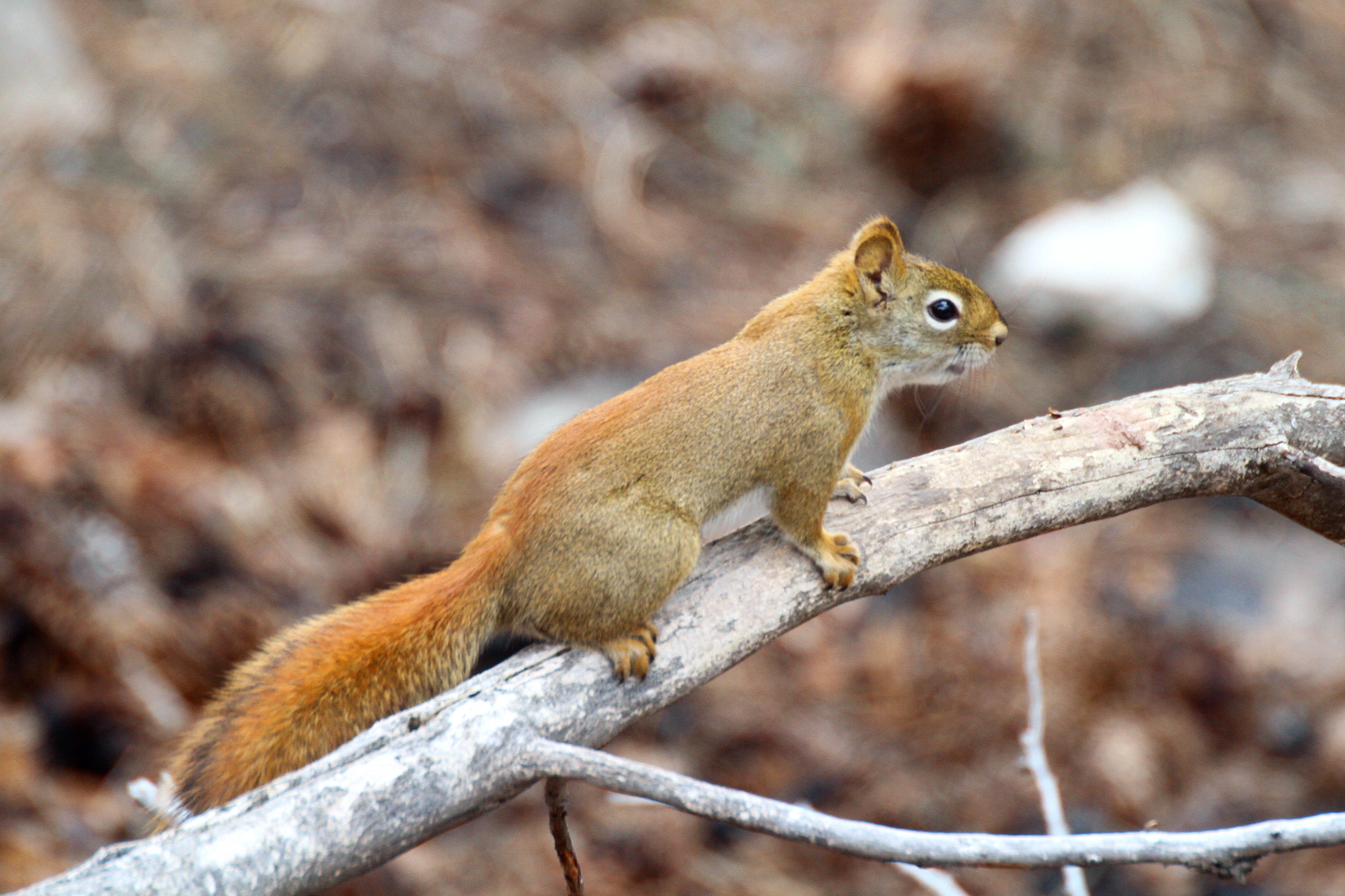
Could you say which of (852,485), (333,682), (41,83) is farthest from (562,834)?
(41,83)

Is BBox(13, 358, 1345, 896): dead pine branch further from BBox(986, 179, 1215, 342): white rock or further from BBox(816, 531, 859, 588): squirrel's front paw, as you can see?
BBox(986, 179, 1215, 342): white rock

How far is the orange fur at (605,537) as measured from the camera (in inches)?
60.6

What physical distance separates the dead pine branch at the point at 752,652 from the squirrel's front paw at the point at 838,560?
2cm

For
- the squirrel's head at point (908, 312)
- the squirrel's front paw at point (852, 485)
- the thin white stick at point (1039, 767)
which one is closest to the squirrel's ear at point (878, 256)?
the squirrel's head at point (908, 312)

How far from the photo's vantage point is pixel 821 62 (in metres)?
4.79

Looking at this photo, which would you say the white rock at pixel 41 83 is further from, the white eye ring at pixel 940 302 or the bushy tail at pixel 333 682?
the white eye ring at pixel 940 302

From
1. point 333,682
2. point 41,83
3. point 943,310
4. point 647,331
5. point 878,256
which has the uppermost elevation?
point 41,83

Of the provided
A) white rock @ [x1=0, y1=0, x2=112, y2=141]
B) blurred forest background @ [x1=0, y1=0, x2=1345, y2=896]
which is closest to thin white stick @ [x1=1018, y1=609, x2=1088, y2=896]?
blurred forest background @ [x1=0, y1=0, x2=1345, y2=896]

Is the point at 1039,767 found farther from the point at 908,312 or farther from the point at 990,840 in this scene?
the point at 908,312

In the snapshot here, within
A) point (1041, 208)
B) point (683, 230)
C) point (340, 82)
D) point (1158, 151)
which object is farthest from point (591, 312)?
point (1158, 151)

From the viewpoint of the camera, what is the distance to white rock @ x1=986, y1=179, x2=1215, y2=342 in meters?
3.71

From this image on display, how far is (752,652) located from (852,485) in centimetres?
43

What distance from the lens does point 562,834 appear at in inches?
52.4

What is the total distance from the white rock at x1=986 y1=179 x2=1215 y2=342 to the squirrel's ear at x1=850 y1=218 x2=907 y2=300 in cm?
185
